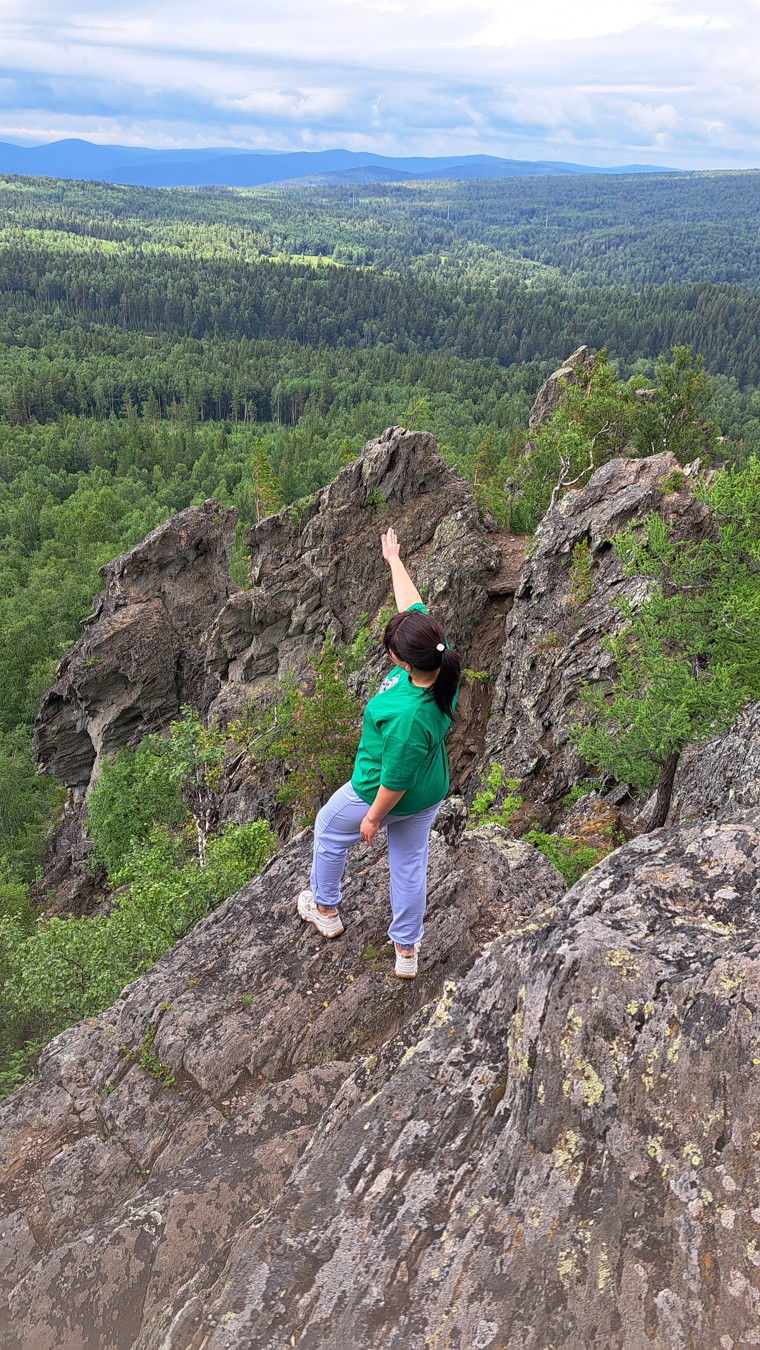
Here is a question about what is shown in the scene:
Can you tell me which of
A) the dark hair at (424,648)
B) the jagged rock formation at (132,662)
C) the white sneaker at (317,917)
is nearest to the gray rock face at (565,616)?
the white sneaker at (317,917)

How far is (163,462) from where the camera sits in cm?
13775

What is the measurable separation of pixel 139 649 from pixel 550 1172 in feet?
136

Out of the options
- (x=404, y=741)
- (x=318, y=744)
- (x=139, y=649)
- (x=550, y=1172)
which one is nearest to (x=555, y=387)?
(x=139, y=649)

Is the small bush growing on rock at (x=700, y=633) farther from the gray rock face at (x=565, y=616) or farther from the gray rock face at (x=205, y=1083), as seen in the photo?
the gray rock face at (x=565, y=616)

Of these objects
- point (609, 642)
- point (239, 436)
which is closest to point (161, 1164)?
point (609, 642)

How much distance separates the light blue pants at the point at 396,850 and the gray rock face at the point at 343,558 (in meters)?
24.5

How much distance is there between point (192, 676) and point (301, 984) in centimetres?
3626

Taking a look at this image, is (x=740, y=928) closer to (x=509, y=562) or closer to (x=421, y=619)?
(x=421, y=619)

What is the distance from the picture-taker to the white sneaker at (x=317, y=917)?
10859 mm

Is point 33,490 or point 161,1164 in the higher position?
point 161,1164

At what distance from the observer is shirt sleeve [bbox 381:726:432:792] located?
25.9ft

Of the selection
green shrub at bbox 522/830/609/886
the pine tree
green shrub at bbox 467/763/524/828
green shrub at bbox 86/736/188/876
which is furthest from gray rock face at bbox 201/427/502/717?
the pine tree

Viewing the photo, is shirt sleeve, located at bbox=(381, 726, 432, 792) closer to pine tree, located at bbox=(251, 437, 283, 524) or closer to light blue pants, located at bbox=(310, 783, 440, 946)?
light blue pants, located at bbox=(310, 783, 440, 946)

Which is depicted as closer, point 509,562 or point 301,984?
point 301,984
